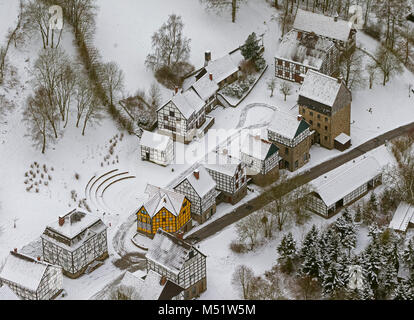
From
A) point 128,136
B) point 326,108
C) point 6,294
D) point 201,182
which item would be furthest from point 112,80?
point 6,294

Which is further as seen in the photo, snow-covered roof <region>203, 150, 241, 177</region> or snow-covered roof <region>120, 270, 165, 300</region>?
snow-covered roof <region>203, 150, 241, 177</region>

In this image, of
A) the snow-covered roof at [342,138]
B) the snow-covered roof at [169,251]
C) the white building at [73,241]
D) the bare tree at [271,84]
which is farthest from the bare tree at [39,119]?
the snow-covered roof at [342,138]

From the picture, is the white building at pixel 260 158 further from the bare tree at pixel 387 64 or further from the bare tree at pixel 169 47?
the bare tree at pixel 387 64

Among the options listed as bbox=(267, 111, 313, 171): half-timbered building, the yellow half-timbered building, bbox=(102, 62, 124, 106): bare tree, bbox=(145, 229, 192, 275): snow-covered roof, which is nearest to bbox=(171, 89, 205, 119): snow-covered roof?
bbox=(102, 62, 124, 106): bare tree

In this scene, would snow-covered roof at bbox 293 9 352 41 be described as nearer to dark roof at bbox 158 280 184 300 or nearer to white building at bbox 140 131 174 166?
white building at bbox 140 131 174 166

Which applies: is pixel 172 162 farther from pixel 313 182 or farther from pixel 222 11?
pixel 222 11

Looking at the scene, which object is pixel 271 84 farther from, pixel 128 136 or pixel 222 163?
pixel 128 136
